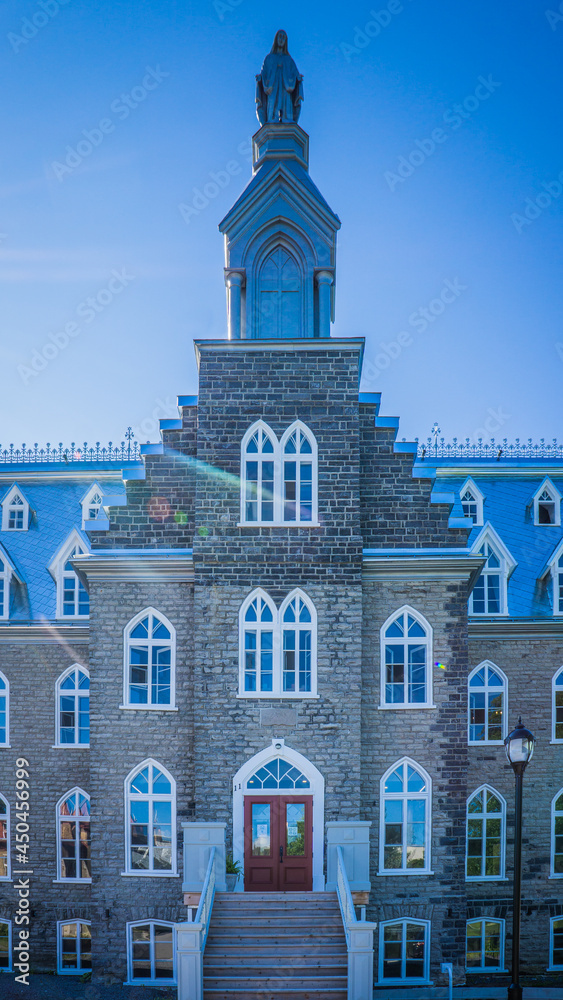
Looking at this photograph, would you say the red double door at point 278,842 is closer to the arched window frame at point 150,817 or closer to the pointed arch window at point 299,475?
the arched window frame at point 150,817

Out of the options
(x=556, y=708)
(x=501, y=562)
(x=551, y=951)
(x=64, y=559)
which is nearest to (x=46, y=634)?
(x=64, y=559)

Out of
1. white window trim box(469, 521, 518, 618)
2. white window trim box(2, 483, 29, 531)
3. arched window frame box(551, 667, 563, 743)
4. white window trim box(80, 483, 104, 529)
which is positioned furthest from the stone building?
white window trim box(2, 483, 29, 531)

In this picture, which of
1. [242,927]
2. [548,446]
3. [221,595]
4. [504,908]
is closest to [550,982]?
[504,908]

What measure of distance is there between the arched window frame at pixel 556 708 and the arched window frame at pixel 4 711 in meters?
15.7

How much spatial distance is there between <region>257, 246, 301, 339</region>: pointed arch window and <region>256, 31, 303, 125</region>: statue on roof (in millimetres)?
3707

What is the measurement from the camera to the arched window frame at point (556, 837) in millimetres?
22422

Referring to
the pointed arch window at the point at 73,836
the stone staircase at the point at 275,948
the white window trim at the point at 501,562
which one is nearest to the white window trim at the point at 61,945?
the pointed arch window at the point at 73,836

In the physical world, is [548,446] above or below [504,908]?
above

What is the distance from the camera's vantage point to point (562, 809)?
22.7m

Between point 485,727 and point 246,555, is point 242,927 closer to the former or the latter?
point 246,555

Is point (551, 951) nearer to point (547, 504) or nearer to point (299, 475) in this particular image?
→ point (547, 504)

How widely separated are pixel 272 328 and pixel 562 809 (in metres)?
16.0

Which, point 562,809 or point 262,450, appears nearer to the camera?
point 262,450

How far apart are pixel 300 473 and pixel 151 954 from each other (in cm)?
1226
